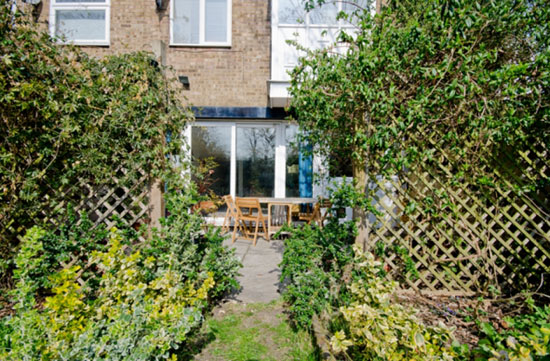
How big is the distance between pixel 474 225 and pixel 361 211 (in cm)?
116

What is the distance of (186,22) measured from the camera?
7.45 meters

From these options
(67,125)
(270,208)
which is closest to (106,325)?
(67,125)

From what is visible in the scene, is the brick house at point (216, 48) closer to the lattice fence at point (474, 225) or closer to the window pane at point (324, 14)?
the window pane at point (324, 14)

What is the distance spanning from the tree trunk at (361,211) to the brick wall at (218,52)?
4911 mm

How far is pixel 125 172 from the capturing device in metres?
3.08

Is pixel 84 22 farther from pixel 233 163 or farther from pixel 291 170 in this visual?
pixel 291 170

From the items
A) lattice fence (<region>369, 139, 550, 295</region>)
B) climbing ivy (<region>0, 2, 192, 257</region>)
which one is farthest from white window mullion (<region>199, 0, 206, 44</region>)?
lattice fence (<region>369, 139, 550, 295</region>)

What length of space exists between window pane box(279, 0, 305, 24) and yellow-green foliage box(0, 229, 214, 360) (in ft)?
21.6

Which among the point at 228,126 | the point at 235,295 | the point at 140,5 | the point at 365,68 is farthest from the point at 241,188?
the point at 365,68

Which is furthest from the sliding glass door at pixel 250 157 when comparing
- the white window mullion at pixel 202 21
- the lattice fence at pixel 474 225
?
the lattice fence at pixel 474 225

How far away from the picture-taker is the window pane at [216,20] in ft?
24.3

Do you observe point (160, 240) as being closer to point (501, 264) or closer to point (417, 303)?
point (417, 303)

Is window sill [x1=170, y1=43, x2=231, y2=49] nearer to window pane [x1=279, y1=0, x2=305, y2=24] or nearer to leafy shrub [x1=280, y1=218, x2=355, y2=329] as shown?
window pane [x1=279, y1=0, x2=305, y2=24]

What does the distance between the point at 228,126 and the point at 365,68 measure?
5450mm
